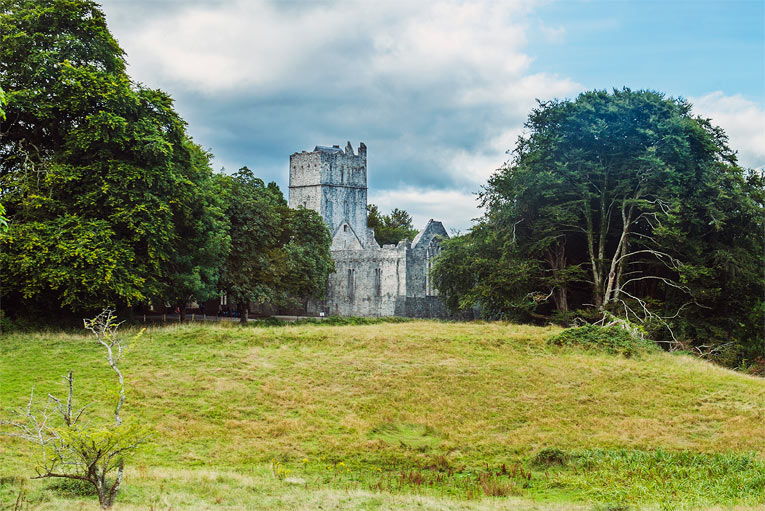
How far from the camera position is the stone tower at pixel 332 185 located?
92312mm

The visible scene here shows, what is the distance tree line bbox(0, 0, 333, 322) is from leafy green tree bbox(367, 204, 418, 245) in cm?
6776

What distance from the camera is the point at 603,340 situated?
2605 cm

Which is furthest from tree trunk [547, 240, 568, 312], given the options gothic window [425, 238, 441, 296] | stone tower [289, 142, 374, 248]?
stone tower [289, 142, 374, 248]

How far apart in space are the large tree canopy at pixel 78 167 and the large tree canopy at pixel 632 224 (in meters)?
17.5

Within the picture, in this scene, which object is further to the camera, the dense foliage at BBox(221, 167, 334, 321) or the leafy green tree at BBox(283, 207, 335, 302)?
the leafy green tree at BBox(283, 207, 335, 302)

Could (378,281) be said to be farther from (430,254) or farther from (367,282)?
(430,254)

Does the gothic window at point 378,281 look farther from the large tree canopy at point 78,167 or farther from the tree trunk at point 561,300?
the large tree canopy at point 78,167

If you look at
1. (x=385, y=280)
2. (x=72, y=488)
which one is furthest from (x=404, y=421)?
(x=385, y=280)

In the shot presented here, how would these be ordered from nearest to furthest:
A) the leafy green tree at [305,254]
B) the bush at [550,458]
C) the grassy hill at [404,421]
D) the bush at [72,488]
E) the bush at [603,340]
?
the bush at [72,488], the grassy hill at [404,421], the bush at [550,458], the bush at [603,340], the leafy green tree at [305,254]

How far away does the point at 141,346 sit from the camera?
2520cm

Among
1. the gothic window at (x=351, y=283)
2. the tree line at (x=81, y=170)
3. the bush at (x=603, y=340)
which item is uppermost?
the tree line at (x=81, y=170)

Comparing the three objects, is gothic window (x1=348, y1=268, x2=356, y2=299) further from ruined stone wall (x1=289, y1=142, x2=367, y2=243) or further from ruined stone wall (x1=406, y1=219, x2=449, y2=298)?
ruined stone wall (x1=289, y1=142, x2=367, y2=243)

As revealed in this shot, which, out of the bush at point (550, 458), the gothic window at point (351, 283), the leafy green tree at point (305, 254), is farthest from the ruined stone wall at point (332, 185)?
the bush at point (550, 458)

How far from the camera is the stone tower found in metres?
92.3
